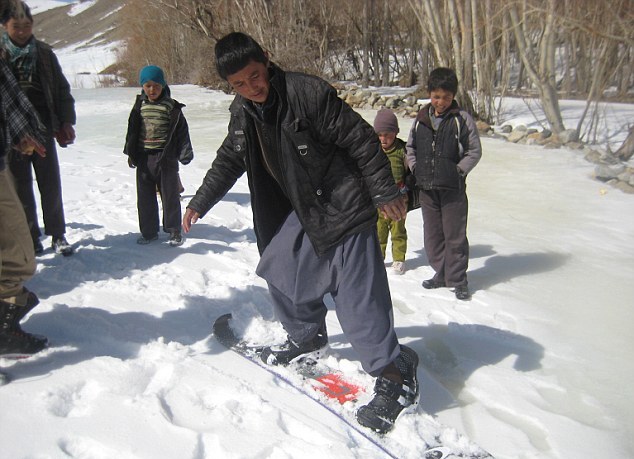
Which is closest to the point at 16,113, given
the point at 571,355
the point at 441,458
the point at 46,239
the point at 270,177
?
the point at 270,177

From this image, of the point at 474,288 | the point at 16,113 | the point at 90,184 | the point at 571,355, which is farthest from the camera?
the point at 90,184

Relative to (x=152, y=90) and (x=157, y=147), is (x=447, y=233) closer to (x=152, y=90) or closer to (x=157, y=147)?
(x=157, y=147)

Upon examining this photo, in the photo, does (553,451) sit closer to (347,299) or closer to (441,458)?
(441,458)

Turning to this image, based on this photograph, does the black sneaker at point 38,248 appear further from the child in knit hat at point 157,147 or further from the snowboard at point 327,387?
the snowboard at point 327,387

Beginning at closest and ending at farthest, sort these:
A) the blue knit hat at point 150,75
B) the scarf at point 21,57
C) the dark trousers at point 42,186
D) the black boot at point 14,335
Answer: the black boot at point 14,335 → the scarf at point 21,57 → the dark trousers at point 42,186 → the blue knit hat at point 150,75

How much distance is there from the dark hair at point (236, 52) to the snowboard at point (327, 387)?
1386 millimetres

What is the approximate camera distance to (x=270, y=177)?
2.35 metres

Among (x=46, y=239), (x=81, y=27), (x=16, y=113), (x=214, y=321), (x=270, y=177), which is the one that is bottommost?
(x=214, y=321)

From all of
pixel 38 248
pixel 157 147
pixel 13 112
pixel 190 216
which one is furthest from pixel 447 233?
pixel 38 248

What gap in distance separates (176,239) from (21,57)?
66.1 inches

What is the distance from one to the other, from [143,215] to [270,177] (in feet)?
7.73

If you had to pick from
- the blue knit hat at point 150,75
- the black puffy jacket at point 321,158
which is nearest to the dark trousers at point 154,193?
the blue knit hat at point 150,75

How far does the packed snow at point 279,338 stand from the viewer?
2055mm

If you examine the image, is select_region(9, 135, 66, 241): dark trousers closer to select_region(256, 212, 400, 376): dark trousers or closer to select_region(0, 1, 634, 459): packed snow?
select_region(0, 1, 634, 459): packed snow
